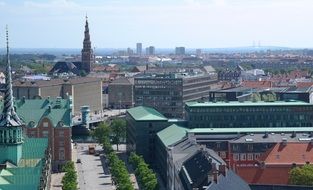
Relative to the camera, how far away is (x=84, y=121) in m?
134

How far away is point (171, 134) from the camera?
83250 millimetres

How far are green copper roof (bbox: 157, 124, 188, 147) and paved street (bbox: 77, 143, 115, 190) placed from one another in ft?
26.5

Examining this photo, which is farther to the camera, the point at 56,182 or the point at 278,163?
the point at 56,182

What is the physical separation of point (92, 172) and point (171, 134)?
11.8 meters

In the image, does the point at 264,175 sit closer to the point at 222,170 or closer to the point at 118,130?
the point at 222,170

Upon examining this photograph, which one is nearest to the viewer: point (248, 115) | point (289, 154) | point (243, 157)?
point (289, 154)

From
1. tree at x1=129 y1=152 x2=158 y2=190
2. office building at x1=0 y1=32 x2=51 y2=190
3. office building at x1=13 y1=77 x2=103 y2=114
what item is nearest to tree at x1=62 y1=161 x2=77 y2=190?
office building at x1=0 y1=32 x2=51 y2=190

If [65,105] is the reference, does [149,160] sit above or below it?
below

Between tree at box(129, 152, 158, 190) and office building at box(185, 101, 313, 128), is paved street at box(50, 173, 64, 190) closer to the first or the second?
tree at box(129, 152, 158, 190)

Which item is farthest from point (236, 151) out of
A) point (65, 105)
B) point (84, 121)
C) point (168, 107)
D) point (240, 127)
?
point (84, 121)

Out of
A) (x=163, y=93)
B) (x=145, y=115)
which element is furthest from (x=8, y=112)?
(x=163, y=93)

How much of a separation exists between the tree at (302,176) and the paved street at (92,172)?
22.5m

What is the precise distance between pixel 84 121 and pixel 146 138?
1768 inches

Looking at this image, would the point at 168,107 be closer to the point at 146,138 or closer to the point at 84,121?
the point at 84,121
